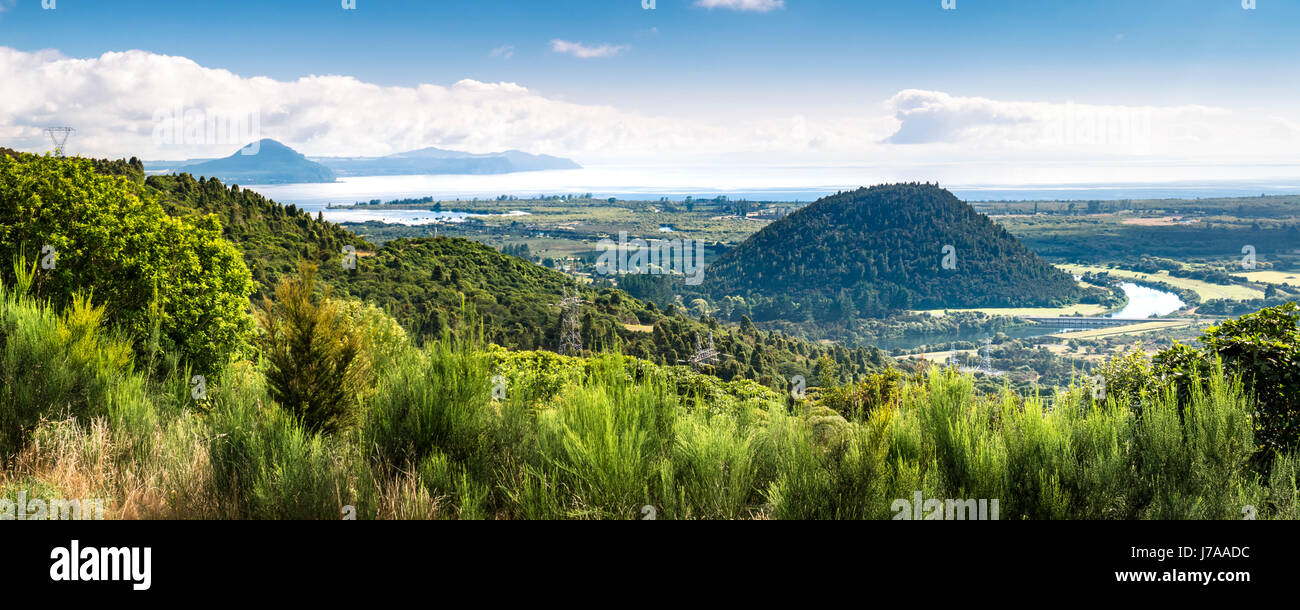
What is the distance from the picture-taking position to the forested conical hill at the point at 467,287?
4950 cm

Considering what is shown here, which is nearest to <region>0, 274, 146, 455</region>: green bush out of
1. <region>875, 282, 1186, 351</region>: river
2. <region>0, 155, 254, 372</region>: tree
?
<region>0, 155, 254, 372</region>: tree

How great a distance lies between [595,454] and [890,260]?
158m

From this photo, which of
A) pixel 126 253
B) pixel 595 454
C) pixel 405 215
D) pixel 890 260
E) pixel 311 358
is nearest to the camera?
pixel 595 454

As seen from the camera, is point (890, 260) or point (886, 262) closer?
point (886, 262)

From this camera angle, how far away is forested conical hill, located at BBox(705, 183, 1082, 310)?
139 m

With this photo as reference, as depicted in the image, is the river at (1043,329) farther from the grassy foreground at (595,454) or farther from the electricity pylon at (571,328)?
the grassy foreground at (595,454)

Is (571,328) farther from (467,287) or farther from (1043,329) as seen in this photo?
(1043,329)

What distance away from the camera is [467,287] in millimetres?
60938

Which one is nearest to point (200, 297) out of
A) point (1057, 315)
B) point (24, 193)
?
point (24, 193)

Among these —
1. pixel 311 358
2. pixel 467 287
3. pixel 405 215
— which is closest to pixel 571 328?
pixel 467 287

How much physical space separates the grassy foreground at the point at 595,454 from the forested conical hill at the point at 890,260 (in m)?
134

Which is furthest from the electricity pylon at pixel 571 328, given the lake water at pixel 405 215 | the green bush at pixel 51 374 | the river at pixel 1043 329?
the lake water at pixel 405 215

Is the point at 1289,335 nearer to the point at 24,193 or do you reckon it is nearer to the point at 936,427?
the point at 936,427

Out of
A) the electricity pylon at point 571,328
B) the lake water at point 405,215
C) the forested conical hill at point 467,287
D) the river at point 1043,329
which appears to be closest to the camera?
the electricity pylon at point 571,328
